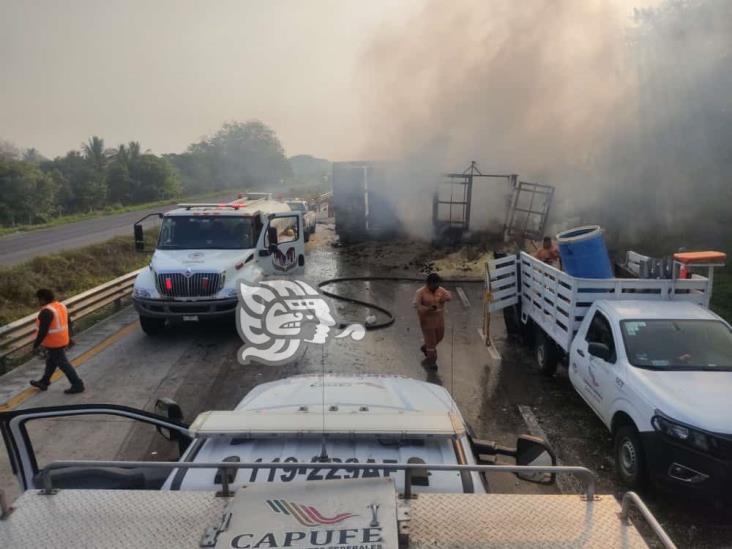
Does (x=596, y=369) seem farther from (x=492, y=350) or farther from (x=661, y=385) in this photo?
(x=492, y=350)

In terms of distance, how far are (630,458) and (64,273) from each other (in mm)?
14074

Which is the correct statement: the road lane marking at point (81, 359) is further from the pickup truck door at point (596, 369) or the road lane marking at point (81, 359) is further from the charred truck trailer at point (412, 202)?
the charred truck trailer at point (412, 202)

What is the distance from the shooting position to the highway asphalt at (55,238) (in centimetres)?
1997

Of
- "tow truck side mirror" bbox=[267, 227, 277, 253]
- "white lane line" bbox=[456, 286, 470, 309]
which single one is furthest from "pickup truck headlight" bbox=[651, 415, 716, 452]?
"tow truck side mirror" bbox=[267, 227, 277, 253]

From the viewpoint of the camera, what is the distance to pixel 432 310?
26.2ft

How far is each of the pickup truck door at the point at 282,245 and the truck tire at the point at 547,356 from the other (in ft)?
18.0

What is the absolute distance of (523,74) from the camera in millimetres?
20969

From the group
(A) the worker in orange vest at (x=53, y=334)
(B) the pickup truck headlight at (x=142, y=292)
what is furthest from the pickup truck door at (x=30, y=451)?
(B) the pickup truck headlight at (x=142, y=292)

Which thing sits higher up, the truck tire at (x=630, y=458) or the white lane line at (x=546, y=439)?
the truck tire at (x=630, y=458)

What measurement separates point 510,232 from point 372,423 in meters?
16.1

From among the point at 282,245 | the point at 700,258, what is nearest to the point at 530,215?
the point at 282,245

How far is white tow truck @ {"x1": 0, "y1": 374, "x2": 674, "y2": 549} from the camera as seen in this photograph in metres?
1.99

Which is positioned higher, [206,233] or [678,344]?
[206,233]

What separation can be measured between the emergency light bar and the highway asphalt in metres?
17.4
